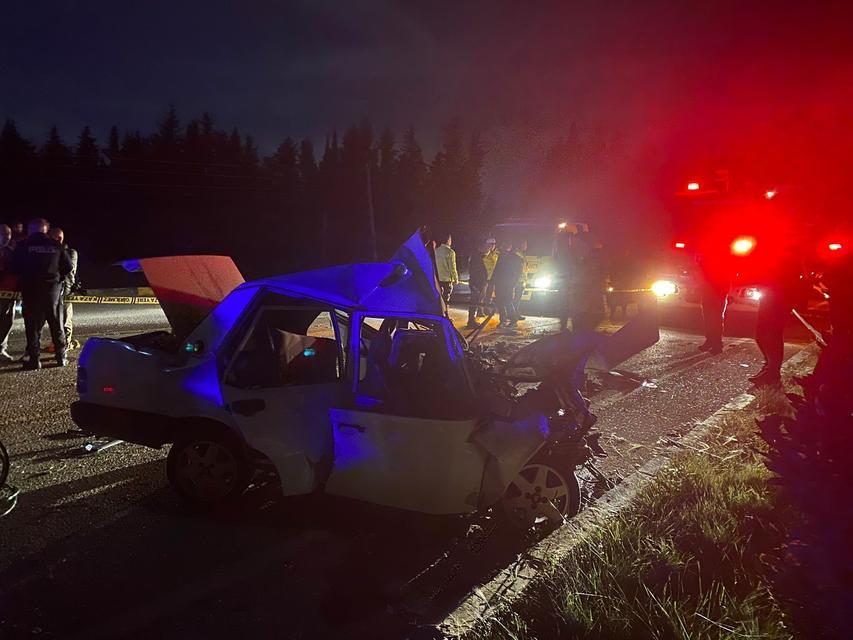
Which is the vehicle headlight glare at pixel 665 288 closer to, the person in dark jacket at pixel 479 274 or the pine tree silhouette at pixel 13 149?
the person in dark jacket at pixel 479 274

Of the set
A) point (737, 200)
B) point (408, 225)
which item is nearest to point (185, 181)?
→ point (408, 225)

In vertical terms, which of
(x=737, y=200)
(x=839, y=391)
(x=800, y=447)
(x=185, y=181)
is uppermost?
(x=185, y=181)

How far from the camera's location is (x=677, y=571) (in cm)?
306

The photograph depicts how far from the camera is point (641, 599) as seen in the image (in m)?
2.84

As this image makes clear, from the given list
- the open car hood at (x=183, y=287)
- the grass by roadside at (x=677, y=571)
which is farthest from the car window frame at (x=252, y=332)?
the grass by roadside at (x=677, y=571)

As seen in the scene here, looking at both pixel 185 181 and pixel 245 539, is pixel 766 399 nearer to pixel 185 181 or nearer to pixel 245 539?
pixel 245 539

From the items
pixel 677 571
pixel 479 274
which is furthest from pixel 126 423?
pixel 479 274

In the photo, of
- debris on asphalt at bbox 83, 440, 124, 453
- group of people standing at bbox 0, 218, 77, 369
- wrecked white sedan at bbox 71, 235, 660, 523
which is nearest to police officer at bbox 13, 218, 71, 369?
group of people standing at bbox 0, 218, 77, 369

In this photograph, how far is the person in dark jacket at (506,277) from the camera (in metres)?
12.5

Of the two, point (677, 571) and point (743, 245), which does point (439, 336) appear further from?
point (743, 245)

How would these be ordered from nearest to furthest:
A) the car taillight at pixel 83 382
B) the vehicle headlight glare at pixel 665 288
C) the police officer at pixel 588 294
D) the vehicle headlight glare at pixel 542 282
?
the car taillight at pixel 83 382 < the police officer at pixel 588 294 < the vehicle headlight glare at pixel 665 288 < the vehicle headlight glare at pixel 542 282

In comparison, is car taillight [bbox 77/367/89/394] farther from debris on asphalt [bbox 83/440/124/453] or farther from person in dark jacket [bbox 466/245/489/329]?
person in dark jacket [bbox 466/245/489/329]

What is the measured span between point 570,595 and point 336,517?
171 cm

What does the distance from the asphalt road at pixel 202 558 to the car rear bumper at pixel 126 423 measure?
47cm
